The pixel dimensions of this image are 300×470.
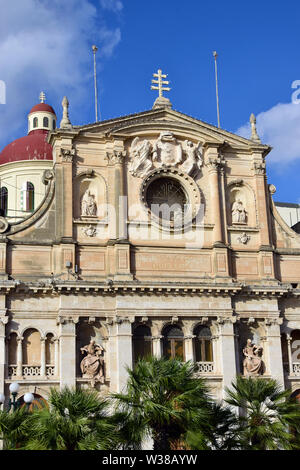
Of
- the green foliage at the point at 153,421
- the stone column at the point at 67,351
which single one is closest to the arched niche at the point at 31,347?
the stone column at the point at 67,351

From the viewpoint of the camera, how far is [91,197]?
114ft

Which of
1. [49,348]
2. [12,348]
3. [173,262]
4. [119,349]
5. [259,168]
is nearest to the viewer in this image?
[12,348]

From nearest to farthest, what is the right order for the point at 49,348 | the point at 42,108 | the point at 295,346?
the point at 49,348, the point at 295,346, the point at 42,108

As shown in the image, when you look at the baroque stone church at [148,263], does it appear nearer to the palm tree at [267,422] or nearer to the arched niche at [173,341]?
the arched niche at [173,341]

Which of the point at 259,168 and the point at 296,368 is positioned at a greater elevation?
the point at 259,168

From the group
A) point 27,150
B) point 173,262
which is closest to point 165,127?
point 173,262

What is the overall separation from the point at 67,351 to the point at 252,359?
29.1ft

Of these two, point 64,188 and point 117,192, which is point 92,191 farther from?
point 64,188

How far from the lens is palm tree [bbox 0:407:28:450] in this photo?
21.6 metres

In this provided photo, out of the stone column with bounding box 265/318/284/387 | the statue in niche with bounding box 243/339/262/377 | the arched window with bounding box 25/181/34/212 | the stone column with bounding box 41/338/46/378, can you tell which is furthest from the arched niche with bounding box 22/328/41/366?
the arched window with bounding box 25/181/34/212

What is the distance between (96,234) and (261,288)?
27.5ft

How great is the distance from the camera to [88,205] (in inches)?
1361
